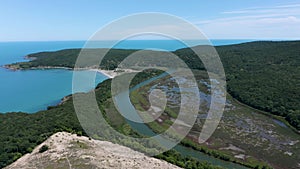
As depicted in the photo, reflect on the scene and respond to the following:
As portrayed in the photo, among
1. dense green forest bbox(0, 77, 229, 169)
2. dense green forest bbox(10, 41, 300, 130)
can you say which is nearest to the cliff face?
dense green forest bbox(0, 77, 229, 169)

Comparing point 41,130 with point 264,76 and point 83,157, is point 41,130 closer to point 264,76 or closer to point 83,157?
point 83,157

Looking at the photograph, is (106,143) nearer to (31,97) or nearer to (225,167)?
(225,167)

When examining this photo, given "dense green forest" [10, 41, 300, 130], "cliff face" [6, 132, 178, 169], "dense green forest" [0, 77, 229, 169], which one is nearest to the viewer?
"cliff face" [6, 132, 178, 169]

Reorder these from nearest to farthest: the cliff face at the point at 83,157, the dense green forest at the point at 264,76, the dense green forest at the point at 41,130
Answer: the cliff face at the point at 83,157, the dense green forest at the point at 41,130, the dense green forest at the point at 264,76

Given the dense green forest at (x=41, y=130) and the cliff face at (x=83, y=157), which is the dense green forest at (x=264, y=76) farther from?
the cliff face at (x=83, y=157)

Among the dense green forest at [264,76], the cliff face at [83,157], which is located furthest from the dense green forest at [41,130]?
the dense green forest at [264,76]

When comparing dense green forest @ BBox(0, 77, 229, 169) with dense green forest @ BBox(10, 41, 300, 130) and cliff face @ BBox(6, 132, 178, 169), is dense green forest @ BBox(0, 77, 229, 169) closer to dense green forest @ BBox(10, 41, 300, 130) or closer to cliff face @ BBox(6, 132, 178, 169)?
cliff face @ BBox(6, 132, 178, 169)

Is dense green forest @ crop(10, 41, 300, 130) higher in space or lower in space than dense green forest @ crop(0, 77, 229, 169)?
higher

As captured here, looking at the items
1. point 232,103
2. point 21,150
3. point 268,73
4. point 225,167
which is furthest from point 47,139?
point 268,73

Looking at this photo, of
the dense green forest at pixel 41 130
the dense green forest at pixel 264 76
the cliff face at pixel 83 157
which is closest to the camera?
the cliff face at pixel 83 157
